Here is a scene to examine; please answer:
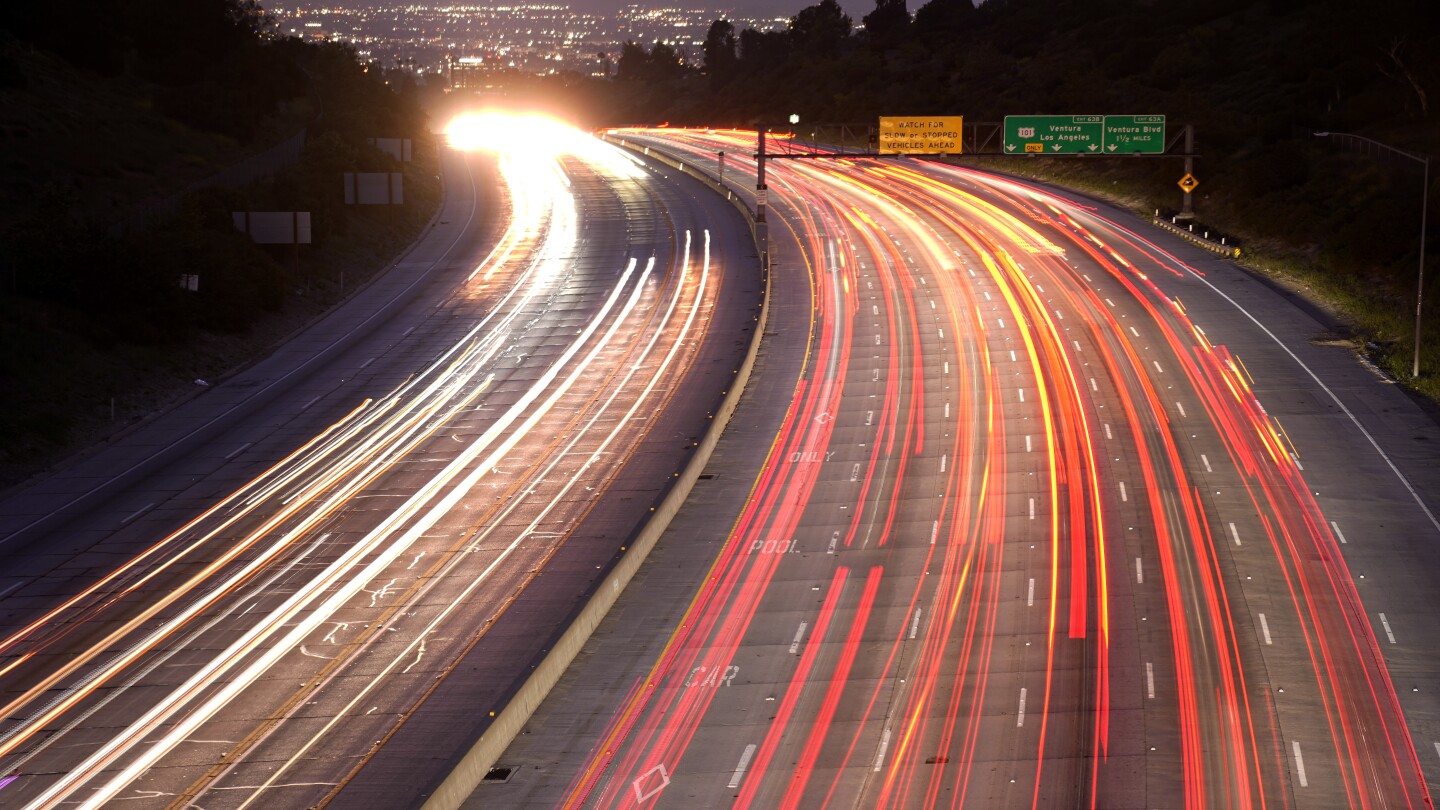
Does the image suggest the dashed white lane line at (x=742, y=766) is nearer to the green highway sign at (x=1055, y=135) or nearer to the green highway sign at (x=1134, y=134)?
the green highway sign at (x=1055, y=135)

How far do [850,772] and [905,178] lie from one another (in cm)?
8179

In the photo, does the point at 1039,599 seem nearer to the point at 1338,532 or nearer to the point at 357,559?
the point at 1338,532

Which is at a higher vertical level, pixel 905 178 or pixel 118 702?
pixel 905 178

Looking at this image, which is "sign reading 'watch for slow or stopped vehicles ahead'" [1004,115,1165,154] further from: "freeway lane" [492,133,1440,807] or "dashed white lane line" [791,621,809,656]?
"dashed white lane line" [791,621,809,656]

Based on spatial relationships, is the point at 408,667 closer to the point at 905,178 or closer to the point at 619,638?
the point at 619,638

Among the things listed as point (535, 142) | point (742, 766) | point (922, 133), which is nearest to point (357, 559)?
point (742, 766)

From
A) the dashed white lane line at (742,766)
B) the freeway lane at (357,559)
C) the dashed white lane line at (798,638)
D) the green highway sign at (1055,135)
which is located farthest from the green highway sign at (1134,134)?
the dashed white lane line at (742,766)

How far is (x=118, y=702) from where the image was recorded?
2658cm

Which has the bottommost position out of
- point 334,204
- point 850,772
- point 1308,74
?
point 850,772

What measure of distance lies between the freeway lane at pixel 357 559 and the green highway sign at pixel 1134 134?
2398 centimetres

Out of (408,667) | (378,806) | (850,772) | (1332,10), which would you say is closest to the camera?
(378,806)

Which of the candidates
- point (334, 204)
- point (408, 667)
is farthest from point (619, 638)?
point (334, 204)

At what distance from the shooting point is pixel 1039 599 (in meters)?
31.9

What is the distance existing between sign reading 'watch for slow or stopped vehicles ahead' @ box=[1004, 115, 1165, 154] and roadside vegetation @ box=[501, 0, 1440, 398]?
6.60 meters
